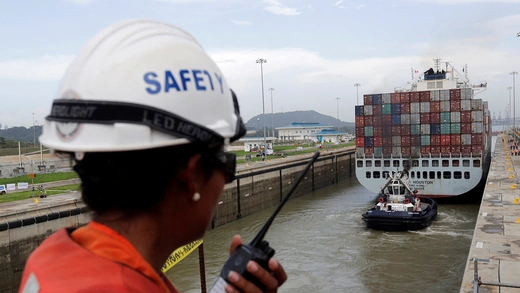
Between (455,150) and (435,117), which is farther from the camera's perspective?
(435,117)

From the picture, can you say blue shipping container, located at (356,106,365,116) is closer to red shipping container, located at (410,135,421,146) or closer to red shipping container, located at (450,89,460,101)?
red shipping container, located at (410,135,421,146)

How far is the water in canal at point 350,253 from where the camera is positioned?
53.6ft

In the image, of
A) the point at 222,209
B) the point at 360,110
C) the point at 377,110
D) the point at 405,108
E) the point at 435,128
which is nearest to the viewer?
the point at 222,209

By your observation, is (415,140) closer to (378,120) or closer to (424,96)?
(378,120)

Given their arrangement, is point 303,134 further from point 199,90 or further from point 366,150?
point 199,90

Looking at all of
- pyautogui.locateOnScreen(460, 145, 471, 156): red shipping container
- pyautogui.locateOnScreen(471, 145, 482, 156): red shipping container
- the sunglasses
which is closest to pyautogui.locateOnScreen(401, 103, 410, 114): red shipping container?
pyautogui.locateOnScreen(460, 145, 471, 156): red shipping container

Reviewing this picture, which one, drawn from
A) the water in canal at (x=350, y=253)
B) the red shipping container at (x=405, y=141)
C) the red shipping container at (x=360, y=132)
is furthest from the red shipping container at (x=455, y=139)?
the red shipping container at (x=360, y=132)

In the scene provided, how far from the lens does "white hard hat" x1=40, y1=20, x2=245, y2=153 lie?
4.05ft

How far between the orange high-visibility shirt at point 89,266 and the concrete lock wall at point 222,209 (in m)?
0.25

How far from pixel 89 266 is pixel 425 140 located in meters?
34.5

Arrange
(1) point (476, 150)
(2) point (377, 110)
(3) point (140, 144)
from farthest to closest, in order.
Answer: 1. (2) point (377, 110)
2. (1) point (476, 150)
3. (3) point (140, 144)

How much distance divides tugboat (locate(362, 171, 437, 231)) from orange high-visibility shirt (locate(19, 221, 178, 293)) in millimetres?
23425

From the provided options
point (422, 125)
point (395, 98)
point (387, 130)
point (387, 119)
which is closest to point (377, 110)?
point (387, 119)

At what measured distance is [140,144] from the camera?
1.22m
